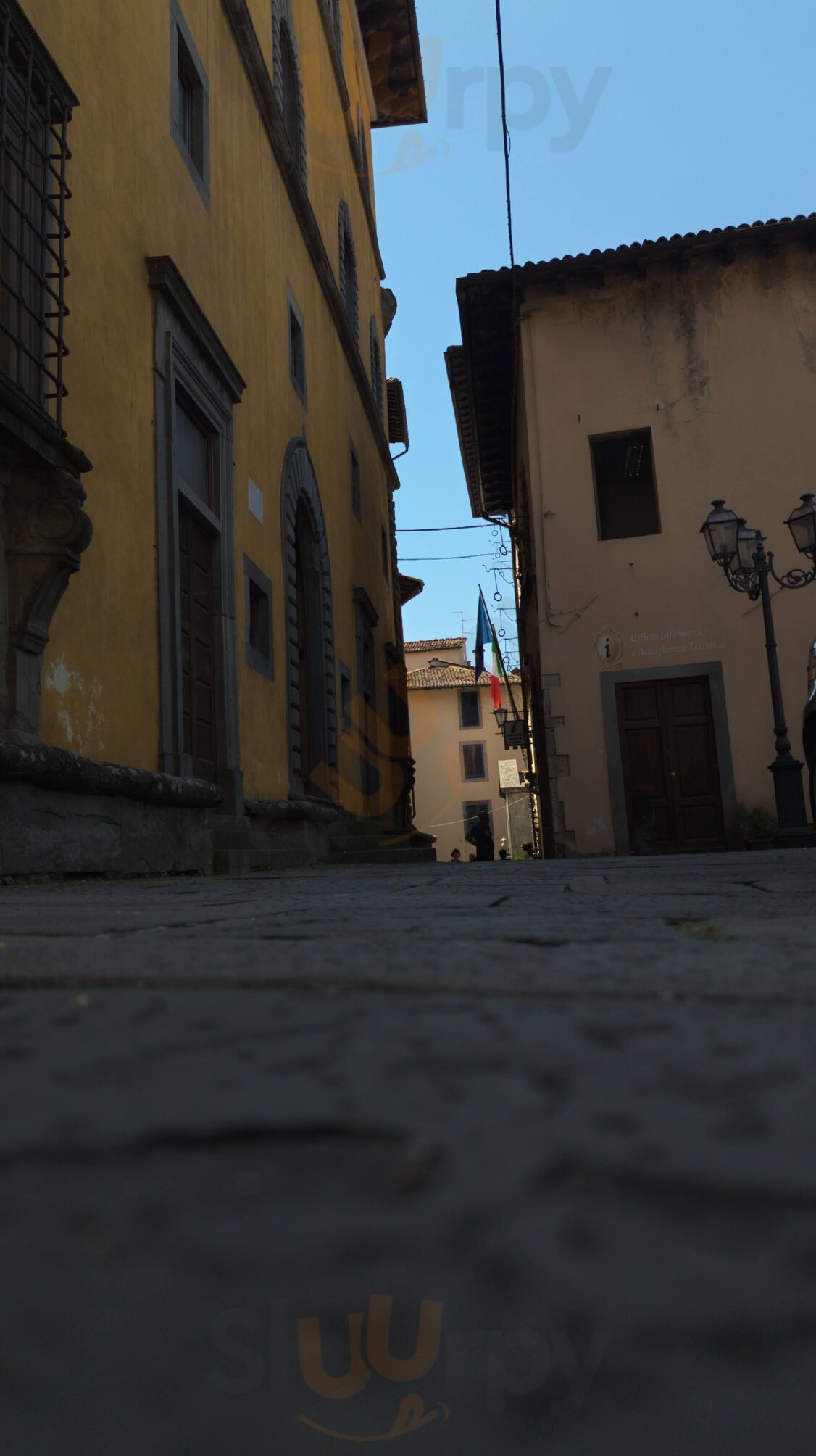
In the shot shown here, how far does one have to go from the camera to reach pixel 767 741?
1222 cm

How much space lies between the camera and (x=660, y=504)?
13.0 metres

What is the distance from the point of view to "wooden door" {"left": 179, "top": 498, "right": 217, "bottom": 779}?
279 inches

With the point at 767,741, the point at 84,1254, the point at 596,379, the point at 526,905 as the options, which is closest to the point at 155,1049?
the point at 84,1254

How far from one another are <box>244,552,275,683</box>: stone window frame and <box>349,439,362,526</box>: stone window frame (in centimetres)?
567

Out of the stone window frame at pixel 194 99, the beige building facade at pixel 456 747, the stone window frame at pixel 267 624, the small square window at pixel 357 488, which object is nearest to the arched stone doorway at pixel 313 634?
the stone window frame at pixel 267 624

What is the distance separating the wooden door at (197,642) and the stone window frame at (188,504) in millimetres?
61

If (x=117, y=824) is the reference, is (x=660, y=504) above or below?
above

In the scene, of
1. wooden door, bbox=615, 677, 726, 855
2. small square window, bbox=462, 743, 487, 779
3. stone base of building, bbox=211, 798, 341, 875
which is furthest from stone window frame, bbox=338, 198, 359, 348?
small square window, bbox=462, 743, 487, 779

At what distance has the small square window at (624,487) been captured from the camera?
13742 millimetres

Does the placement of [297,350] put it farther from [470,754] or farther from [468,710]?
[470,754]

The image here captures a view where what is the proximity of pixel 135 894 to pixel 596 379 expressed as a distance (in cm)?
1201

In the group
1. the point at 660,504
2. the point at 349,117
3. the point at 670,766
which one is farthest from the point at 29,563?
the point at 349,117

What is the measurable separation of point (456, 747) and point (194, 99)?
3782 centimetres

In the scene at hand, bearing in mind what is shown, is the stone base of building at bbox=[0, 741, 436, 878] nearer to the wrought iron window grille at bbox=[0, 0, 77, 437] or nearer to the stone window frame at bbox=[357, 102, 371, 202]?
the wrought iron window grille at bbox=[0, 0, 77, 437]
